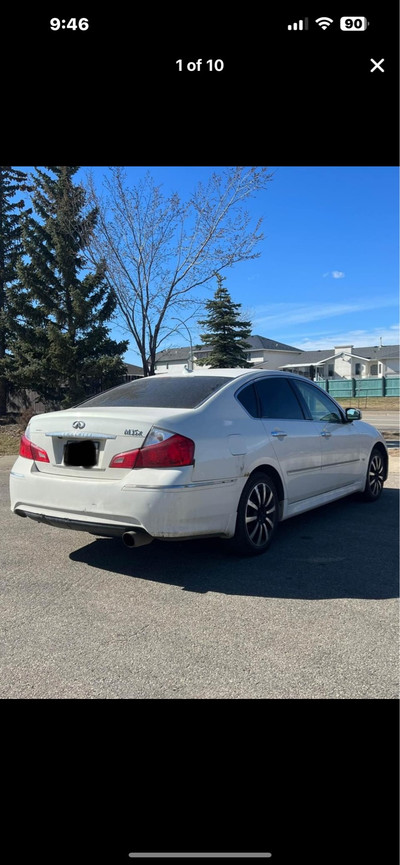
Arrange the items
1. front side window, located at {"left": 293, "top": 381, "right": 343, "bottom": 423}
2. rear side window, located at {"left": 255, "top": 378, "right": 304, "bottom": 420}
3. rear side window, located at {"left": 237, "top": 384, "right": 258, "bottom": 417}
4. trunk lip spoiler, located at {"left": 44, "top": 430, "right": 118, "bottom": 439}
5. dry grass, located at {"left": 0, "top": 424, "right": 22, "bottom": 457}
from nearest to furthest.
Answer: trunk lip spoiler, located at {"left": 44, "top": 430, "right": 118, "bottom": 439}, rear side window, located at {"left": 237, "top": 384, "right": 258, "bottom": 417}, rear side window, located at {"left": 255, "top": 378, "right": 304, "bottom": 420}, front side window, located at {"left": 293, "top": 381, "right": 343, "bottom": 423}, dry grass, located at {"left": 0, "top": 424, "right": 22, "bottom": 457}

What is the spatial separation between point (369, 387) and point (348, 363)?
18.6 meters

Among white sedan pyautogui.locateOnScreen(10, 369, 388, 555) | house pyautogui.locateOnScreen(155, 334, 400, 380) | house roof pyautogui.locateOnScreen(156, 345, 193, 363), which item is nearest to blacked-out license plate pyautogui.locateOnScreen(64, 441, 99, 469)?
white sedan pyautogui.locateOnScreen(10, 369, 388, 555)

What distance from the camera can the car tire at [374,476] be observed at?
6.43 meters

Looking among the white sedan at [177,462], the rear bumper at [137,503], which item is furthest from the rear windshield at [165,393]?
the rear bumper at [137,503]

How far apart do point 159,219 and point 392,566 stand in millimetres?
10529

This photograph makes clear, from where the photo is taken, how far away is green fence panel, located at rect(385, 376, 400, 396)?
4225 cm

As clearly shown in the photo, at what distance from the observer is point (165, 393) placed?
14.6 ft

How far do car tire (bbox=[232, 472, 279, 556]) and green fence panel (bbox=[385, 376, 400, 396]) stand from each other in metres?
40.9

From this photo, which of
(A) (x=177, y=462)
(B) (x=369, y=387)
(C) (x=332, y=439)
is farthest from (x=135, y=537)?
(B) (x=369, y=387)
